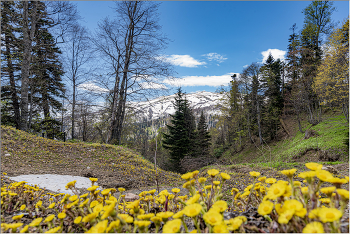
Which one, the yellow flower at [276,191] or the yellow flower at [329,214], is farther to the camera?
the yellow flower at [276,191]

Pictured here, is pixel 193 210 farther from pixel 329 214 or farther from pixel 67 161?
pixel 67 161

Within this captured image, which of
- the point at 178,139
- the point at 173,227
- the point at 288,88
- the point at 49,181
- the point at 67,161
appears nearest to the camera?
the point at 173,227

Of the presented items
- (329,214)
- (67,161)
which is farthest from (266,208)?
Result: (67,161)

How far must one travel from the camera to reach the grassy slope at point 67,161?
478cm

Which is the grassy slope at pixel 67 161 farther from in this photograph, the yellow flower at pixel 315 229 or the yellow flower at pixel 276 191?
the yellow flower at pixel 315 229

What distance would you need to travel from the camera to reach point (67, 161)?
5.77 metres

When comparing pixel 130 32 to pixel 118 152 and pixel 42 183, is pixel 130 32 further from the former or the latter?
pixel 42 183

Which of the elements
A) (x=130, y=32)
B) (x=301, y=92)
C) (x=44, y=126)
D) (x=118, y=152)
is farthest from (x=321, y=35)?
(x=44, y=126)

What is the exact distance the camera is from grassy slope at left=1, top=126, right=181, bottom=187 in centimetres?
478

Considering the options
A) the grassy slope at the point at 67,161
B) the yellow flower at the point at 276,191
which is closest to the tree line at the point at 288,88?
the grassy slope at the point at 67,161

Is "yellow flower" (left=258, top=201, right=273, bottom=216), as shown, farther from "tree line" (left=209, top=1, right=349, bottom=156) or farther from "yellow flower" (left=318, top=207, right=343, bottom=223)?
"tree line" (left=209, top=1, right=349, bottom=156)

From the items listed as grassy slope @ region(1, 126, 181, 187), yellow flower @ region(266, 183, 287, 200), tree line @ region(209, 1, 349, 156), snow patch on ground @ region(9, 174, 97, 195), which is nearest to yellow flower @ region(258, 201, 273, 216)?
yellow flower @ region(266, 183, 287, 200)

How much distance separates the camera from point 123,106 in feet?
35.0

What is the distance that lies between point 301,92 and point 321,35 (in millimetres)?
12985
